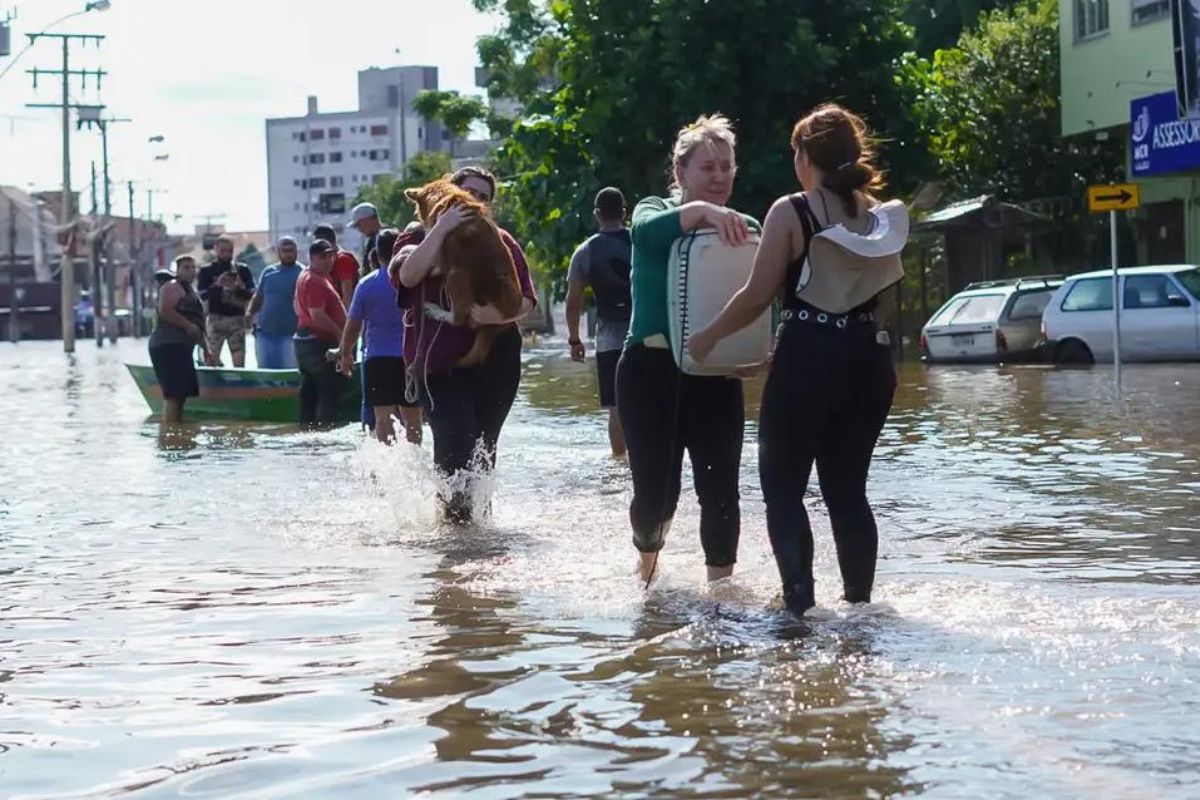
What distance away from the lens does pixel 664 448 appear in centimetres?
757

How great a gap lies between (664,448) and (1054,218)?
1333 inches

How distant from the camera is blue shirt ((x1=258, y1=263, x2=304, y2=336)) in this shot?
19688mm

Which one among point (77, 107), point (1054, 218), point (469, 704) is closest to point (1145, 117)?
point (1054, 218)

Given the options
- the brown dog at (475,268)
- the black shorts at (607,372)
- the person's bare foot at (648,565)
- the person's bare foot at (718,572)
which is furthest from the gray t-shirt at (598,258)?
the person's bare foot at (718,572)

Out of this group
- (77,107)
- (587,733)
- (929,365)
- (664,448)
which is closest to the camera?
(587,733)

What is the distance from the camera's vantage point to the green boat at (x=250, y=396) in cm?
1911

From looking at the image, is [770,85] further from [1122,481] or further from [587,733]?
[587,733]

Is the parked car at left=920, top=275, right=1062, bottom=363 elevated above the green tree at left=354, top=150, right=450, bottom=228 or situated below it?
below

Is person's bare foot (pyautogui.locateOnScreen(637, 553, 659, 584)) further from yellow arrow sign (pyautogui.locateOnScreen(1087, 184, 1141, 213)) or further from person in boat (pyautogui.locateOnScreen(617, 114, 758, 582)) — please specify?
yellow arrow sign (pyautogui.locateOnScreen(1087, 184, 1141, 213))

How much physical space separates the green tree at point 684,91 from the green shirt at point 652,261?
2730 cm

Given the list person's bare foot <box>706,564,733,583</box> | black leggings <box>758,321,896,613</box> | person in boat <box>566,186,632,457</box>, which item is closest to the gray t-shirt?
person in boat <box>566,186,632,457</box>

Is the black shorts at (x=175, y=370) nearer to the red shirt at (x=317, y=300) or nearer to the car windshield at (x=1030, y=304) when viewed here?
the red shirt at (x=317, y=300)

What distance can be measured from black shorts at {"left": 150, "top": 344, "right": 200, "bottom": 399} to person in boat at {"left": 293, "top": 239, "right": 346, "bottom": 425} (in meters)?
1.45

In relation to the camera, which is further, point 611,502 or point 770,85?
point 770,85
